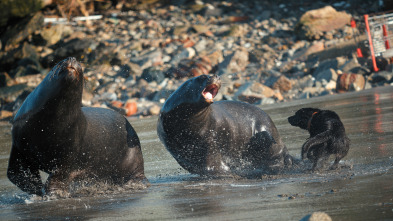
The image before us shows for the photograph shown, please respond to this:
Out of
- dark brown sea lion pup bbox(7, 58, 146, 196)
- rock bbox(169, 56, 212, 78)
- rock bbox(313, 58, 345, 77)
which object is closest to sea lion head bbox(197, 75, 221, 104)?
dark brown sea lion pup bbox(7, 58, 146, 196)

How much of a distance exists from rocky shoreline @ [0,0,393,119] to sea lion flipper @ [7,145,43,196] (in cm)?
1180

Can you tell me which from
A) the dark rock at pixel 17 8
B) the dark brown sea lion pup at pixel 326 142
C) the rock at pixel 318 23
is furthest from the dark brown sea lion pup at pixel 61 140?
the dark rock at pixel 17 8

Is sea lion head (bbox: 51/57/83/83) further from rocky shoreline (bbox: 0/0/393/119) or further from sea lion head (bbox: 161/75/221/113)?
rocky shoreline (bbox: 0/0/393/119)

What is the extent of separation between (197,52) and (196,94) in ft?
68.8

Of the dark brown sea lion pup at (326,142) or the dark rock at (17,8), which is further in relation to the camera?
the dark rock at (17,8)

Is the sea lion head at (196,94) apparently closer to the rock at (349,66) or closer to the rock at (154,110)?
the rock at (154,110)

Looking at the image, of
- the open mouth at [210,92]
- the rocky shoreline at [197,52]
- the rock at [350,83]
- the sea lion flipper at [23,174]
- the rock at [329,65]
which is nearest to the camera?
the sea lion flipper at [23,174]

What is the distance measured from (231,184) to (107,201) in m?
1.30

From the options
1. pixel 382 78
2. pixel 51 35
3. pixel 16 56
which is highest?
pixel 382 78

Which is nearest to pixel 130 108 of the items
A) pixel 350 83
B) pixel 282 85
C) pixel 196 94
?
pixel 282 85

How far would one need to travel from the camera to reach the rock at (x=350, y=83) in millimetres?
19875

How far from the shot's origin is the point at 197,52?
2778cm

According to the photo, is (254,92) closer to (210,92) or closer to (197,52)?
(197,52)

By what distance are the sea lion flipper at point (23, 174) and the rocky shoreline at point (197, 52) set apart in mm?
11803
